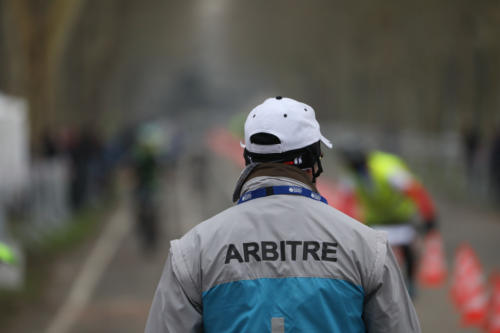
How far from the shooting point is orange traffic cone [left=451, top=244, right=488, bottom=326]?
10.2 metres

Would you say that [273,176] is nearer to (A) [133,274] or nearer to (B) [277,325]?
(B) [277,325]

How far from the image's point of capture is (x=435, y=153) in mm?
29594

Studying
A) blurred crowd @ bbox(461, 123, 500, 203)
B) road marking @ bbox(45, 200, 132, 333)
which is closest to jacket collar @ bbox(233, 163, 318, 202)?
road marking @ bbox(45, 200, 132, 333)

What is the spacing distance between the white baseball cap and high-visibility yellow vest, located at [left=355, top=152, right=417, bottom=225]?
5408 millimetres

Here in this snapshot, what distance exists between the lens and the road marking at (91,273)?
11.5 meters

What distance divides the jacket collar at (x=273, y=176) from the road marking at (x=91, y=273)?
805cm

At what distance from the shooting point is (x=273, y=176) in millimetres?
3146

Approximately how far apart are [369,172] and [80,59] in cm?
3248

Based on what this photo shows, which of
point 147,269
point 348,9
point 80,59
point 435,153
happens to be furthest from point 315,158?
point 348,9

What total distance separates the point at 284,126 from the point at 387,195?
18.6 ft

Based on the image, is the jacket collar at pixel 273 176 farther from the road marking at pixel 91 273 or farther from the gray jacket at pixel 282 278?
the road marking at pixel 91 273

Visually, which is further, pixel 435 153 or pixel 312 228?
pixel 435 153

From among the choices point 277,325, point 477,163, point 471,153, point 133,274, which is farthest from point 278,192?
point 471,153

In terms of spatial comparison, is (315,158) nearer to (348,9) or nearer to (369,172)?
(369,172)
